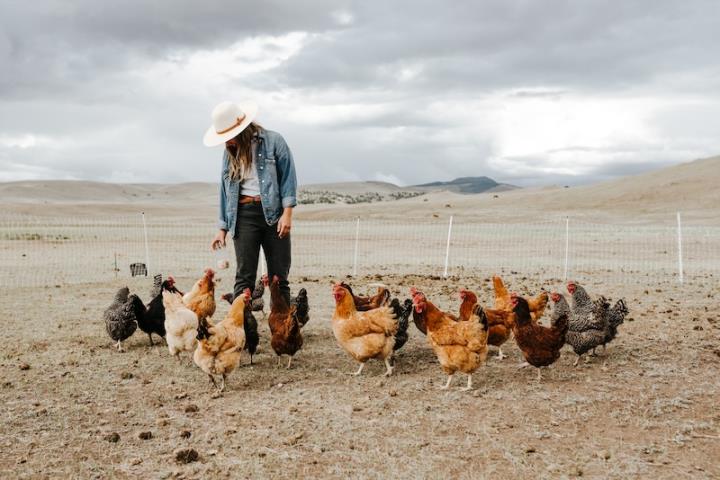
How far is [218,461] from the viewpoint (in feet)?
14.1

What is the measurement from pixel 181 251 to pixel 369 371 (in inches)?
679

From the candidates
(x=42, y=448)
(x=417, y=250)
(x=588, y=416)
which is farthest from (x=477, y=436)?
(x=417, y=250)

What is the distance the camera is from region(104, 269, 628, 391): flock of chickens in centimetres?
586

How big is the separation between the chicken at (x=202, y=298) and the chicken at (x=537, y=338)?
379 centimetres

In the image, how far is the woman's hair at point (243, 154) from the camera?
21.4 feet

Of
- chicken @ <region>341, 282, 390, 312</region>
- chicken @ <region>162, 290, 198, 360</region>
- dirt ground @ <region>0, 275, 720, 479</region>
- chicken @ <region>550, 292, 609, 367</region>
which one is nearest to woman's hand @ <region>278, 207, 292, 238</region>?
chicken @ <region>341, 282, 390, 312</region>

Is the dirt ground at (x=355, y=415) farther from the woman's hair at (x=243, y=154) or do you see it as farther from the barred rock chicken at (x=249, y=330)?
the woman's hair at (x=243, y=154)

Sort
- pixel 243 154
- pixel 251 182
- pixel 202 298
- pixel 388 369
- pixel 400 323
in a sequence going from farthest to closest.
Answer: pixel 202 298
pixel 400 323
pixel 251 182
pixel 243 154
pixel 388 369

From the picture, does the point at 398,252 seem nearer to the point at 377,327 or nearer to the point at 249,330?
the point at 249,330

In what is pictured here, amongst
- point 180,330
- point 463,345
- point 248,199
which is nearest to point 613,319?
point 463,345

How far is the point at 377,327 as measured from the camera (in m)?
6.28

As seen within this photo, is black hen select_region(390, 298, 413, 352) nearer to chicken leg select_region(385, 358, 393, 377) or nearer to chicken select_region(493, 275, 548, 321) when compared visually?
chicken leg select_region(385, 358, 393, 377)

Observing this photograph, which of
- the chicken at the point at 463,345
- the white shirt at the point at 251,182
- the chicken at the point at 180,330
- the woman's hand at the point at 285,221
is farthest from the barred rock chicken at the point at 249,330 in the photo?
the chicken at the point at 463,345

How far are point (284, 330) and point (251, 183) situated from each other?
1654mm
